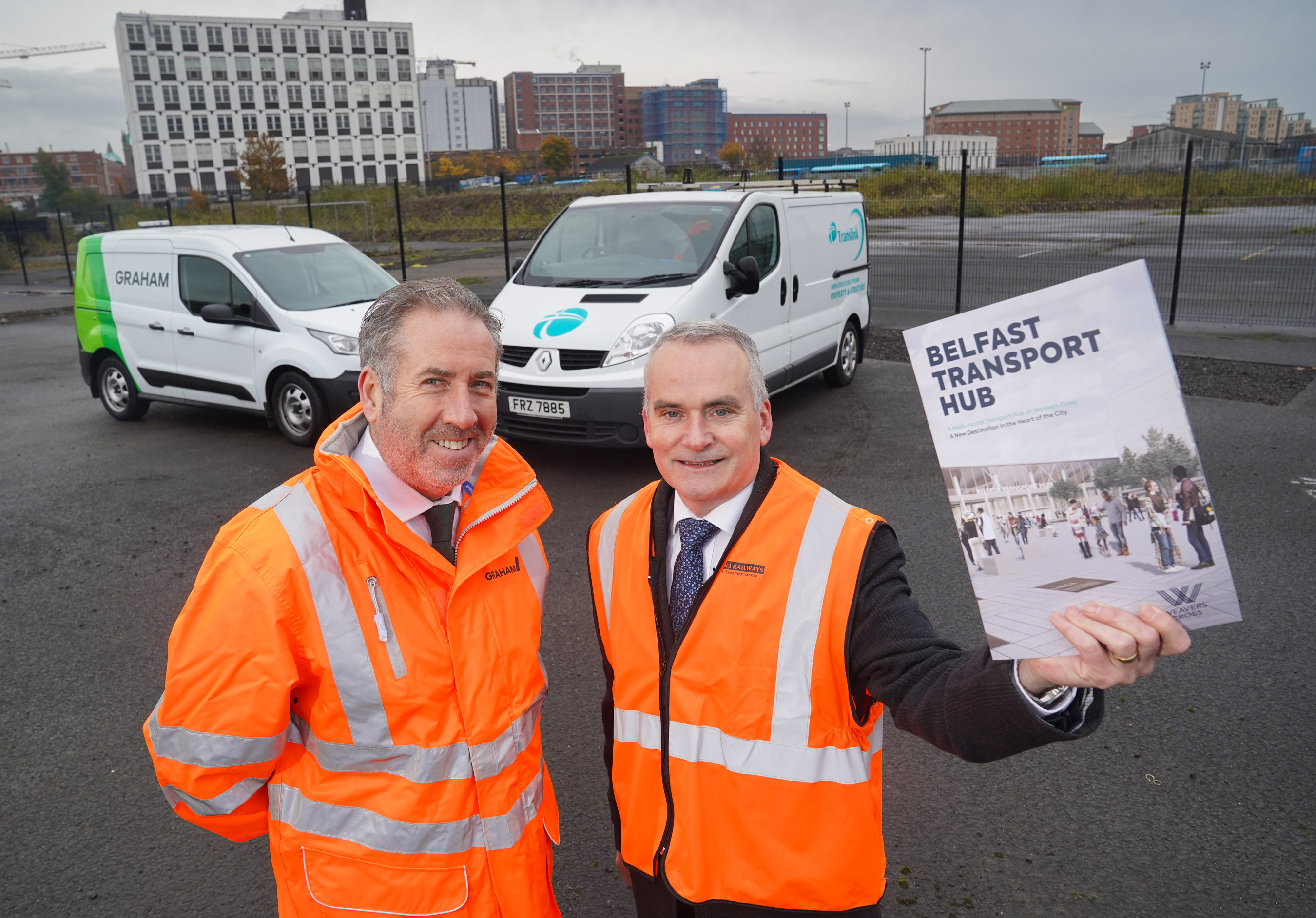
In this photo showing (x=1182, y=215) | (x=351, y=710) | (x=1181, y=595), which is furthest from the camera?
(x=1182, y=215)

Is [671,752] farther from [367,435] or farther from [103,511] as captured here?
[103,511]

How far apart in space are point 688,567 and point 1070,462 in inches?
33.5

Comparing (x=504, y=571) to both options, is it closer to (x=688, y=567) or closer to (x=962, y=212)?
(x=688, y=567)

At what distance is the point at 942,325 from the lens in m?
1.38

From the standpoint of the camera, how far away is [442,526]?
197 cm

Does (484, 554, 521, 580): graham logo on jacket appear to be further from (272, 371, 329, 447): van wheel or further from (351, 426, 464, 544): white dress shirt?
(272, 371, 329, 447): van wheel

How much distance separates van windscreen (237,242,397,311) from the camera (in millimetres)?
8609

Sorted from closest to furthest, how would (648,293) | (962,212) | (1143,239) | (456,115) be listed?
(648,293) → (962,212) → (1143,239) → (456,115)

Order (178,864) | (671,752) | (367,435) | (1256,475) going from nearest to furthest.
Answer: (671,752)
(367,435)
(178,864)
(1256,475)

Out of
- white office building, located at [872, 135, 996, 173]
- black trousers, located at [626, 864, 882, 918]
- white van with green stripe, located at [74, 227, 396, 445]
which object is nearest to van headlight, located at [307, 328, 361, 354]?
white van with green stripe, located at [74, 227, 396, 445]

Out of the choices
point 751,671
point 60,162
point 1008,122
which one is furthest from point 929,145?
point 60,162

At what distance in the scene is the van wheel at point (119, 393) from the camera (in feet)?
31.3

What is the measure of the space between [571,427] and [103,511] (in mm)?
3534

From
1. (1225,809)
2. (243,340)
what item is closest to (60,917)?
(1225,809)
